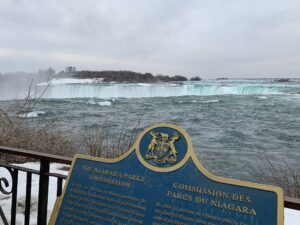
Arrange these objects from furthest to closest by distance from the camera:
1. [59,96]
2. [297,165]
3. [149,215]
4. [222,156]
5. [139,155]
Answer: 1. [59,96]
2. [222,156]
3. [297,165]
4. [139,155]
5. [149,215]

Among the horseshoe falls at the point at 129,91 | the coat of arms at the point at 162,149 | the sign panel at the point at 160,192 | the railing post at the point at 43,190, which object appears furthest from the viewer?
the horseshoe falls at the point at 129,91

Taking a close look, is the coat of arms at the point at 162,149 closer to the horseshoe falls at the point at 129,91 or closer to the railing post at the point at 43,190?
the railing post at the point at 43,190

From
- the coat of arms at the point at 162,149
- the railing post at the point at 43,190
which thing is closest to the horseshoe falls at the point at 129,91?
the railing post at the point at 43,190

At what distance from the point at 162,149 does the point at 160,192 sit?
0.26m

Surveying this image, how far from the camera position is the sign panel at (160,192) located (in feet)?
6.72

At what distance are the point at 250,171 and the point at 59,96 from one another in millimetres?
30515

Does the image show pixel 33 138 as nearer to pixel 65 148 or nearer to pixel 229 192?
pixel 65 148

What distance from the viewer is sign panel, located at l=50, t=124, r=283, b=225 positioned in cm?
205

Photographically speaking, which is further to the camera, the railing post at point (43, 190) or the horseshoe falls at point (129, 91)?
the horseshoe falls at point (129, 91)

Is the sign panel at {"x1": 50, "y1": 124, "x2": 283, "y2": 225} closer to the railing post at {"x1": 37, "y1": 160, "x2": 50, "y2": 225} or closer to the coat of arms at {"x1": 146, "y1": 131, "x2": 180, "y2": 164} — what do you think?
the coat of arms at {"x1": 146, "y1": 131, "x2": 180, "y2": 164}

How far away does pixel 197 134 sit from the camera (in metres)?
15.8

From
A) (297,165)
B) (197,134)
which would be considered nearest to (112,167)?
(297,165)

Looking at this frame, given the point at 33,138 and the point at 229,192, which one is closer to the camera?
the point at 229,192

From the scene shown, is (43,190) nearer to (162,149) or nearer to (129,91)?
(162,149)
